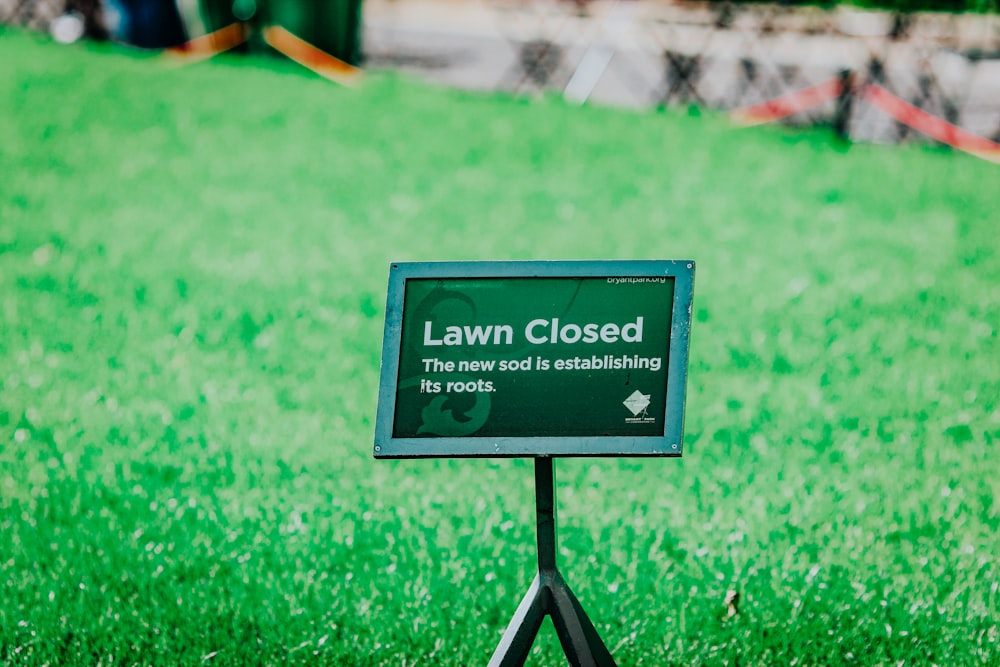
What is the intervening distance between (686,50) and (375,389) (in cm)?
1148

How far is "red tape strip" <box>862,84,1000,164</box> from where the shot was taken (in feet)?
36.2

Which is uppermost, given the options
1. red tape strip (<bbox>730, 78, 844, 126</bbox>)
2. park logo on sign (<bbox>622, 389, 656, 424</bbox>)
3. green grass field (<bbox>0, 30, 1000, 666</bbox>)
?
A: park logo on sign (<bbox>622, 389, 656, 424</bbox>)

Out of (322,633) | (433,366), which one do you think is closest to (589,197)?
(322,633)

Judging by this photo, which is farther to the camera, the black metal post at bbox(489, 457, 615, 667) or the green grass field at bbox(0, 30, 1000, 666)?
the green grass field at bbox(0, 30, 1000, 666)

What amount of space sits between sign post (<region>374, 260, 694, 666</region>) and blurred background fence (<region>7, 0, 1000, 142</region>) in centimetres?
823

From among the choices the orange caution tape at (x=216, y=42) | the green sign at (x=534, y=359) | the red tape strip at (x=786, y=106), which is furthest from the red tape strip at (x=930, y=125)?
the green sign at (x=534, y=359)

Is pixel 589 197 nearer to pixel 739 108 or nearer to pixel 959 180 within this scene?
pixel 959 180

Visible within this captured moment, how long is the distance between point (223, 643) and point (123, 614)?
16.6 inches

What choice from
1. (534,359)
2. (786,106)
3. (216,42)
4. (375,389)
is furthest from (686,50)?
(534,359)

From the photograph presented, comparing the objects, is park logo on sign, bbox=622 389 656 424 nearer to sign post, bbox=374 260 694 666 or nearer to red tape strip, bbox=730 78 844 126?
sign post, bbox=374 260 694 666

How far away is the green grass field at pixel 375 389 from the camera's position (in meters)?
4.40

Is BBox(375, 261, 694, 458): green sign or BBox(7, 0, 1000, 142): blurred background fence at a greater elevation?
BBox(375, 261, 694, 458): green sign

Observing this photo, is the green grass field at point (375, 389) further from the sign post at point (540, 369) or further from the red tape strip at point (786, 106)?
the sign post at point (540, 369)

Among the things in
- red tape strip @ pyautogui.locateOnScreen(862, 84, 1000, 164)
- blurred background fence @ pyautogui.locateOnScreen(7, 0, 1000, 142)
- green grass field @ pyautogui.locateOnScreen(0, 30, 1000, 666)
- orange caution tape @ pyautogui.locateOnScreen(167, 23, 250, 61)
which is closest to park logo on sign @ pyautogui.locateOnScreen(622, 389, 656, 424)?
green grass field @ pyautogui.locateOnScreen(0, 30, 1000, 666)
